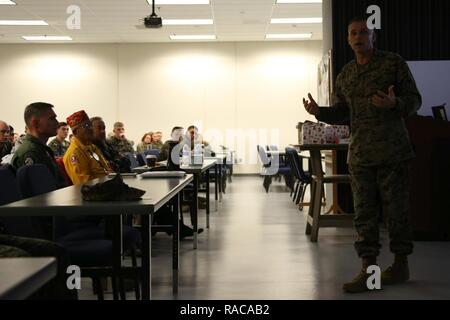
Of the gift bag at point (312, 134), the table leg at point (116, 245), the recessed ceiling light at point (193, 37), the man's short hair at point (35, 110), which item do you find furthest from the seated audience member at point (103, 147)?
the recessed ceiling light at point (193, 37)

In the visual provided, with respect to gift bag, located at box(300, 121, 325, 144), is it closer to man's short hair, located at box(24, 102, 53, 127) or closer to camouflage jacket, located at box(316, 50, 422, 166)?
camouflage jacket, located at box(316, 50, 422, 166)

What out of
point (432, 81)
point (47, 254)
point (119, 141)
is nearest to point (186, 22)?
point (119, 141)

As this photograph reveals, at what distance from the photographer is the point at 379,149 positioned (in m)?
3.37

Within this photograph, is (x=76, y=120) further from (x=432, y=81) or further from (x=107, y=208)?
(x=432, y=81)

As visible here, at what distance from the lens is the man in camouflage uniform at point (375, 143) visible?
11.0ft

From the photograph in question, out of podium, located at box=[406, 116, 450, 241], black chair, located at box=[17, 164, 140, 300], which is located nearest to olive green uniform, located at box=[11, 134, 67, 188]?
black chair, located at box=[17, 164, 140, 300]

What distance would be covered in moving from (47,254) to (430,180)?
4.50 meters

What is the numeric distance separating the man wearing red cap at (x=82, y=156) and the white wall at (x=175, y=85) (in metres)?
10.9

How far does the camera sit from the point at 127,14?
A: 37.9 ft

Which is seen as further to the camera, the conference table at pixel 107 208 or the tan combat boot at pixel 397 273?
the tan combat boot at pixel 397 273

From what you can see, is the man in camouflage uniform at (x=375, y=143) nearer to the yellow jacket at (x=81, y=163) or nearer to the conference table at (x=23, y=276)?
the yellow jacket at (x=81, y=163)
